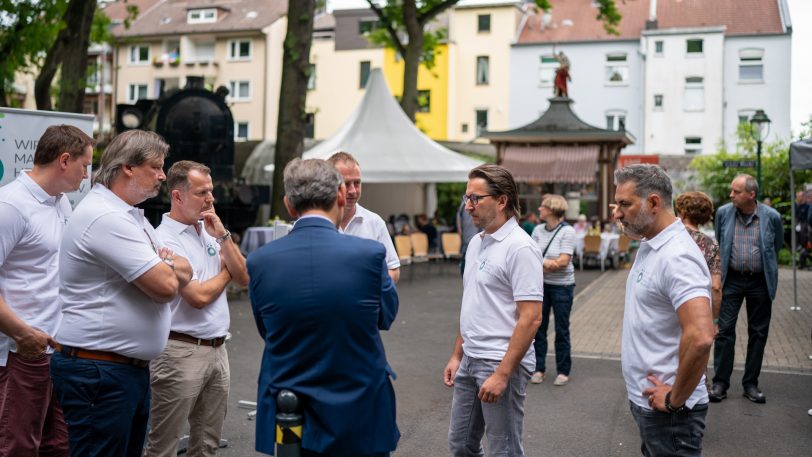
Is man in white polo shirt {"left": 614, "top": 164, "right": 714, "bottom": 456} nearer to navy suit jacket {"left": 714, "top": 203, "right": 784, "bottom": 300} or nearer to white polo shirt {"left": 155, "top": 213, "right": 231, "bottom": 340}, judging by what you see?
white polo shirt {"left": 155, "top": 213, "right": 231, "bottom": 340}

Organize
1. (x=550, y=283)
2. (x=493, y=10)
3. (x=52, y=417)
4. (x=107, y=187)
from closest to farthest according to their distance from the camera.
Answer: (x=107, y=187) < (x=52, y=417) < (x=550, y=283) < (x=493, y=10)

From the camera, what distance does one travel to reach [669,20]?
49.9 metres

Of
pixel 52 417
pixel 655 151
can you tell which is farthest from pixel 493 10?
pixel 52 417

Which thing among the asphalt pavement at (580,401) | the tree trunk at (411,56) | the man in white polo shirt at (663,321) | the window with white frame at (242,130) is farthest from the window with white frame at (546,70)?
the man in white polo shirt at (663,321)

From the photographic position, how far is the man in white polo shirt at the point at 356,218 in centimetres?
501

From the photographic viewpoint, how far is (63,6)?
18547mm

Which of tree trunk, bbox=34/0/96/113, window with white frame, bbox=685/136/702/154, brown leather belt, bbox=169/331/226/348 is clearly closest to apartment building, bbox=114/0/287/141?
window with white frame, bbox=685/136/702/154

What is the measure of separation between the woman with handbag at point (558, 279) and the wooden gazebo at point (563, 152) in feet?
52.2

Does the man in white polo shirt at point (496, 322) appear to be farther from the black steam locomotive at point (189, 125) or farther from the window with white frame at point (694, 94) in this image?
the window with white frame at point (694, 94)

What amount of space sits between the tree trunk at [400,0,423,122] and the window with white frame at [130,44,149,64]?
3898cm

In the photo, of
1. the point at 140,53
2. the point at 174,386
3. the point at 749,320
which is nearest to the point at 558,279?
the point at 749,320

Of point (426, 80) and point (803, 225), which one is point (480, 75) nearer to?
point (426, 80)

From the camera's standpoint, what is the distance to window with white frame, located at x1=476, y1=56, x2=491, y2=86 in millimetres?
51656

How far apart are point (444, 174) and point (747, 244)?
11.4 m
